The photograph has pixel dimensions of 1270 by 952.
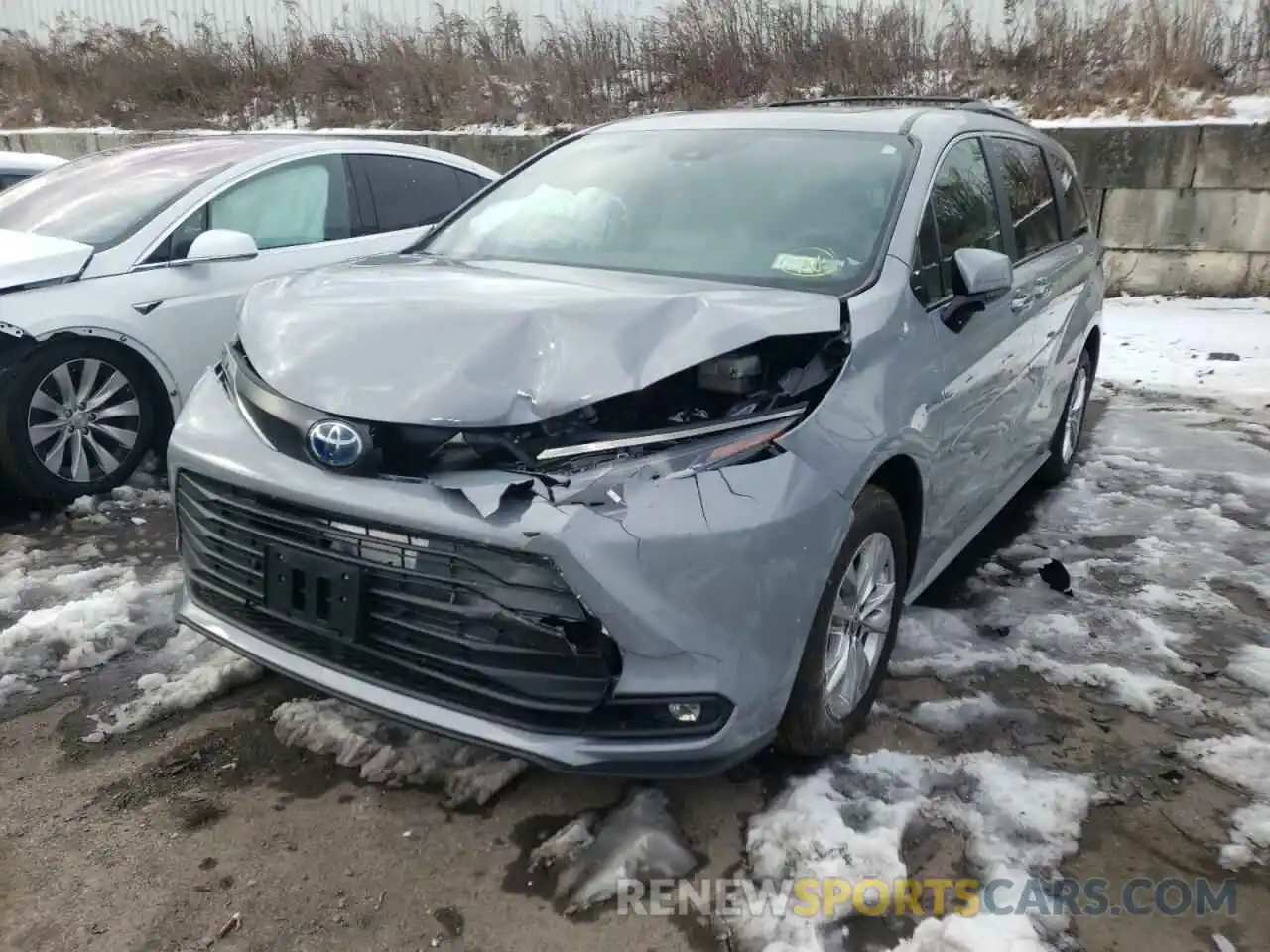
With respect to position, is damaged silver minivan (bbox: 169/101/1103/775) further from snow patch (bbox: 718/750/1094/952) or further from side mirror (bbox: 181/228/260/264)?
side mirror (bbox: 181/228/260/264)

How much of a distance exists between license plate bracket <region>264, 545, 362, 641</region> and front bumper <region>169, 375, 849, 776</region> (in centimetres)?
12

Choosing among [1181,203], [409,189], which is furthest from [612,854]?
[1181,203]

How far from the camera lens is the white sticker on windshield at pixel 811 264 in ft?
9.32

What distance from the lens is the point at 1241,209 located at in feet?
28.4

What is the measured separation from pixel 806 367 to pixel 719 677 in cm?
79

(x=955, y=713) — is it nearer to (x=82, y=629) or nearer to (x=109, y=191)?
(x=82, y=629)

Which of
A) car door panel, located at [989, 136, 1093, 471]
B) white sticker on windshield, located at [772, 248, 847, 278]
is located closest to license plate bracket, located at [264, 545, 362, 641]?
white sticker on windshield, located at [772, 248, 847, 278]

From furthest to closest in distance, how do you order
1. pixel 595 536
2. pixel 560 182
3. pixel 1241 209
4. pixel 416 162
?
pixel 1241 209 → pixel 416 162 → pixel 560 182 → pixel 595 536

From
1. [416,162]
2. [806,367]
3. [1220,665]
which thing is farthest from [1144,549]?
[416,162]

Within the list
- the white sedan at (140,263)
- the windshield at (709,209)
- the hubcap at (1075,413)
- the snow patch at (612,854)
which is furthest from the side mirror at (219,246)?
the hubcap at (1075,413)

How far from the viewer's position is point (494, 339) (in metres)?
2.34

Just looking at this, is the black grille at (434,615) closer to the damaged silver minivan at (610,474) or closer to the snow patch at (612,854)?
the damaged silver minivan at (610,474)

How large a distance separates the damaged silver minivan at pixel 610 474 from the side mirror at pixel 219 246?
163 centimetres

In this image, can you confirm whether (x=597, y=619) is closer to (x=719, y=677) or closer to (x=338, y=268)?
(x=719, y=677)
